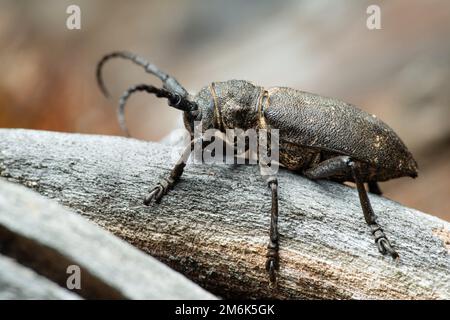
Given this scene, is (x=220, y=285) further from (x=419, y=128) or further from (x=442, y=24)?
(x=442, y=24)

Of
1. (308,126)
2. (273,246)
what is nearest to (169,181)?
(273,246)

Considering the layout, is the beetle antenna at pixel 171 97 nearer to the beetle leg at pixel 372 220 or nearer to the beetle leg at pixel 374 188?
the beetle leg at pixel 372 220

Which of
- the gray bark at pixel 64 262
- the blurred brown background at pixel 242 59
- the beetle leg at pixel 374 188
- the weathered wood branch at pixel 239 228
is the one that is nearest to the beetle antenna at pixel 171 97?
the weathered wood branch at pixel 239 228

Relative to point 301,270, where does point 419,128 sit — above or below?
above

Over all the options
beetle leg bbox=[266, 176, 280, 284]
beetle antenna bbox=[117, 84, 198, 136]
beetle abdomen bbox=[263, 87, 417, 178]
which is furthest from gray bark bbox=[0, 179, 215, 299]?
beetle abdomen bbox=[263, 87, 417, 178]

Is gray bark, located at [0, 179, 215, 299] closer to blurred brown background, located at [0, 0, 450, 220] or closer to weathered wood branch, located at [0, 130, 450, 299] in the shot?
weathered wood branch, located at [0, 130, 450, 299]

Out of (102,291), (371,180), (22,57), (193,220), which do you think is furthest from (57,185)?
(22,57)

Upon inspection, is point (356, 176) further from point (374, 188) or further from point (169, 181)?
point (169, 181)
